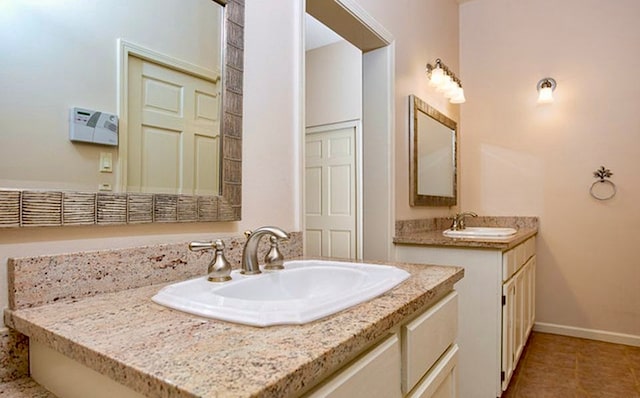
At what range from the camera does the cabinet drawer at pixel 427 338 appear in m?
0.87

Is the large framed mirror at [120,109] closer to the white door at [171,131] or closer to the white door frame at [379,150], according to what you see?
the white door at [171,131]

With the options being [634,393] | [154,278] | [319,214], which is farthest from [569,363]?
[154,278]

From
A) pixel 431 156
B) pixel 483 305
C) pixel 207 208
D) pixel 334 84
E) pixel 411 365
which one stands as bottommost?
pixel 483 305

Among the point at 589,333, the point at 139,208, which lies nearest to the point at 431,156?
the point at 589,333

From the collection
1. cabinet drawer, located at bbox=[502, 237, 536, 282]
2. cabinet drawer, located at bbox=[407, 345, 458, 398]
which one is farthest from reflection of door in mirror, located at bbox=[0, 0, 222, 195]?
cabinet drawer, located at bbox=[502, 237, 536, 282]

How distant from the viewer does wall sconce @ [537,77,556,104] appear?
3.00 m

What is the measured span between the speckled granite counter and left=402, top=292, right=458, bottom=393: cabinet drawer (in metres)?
0.84

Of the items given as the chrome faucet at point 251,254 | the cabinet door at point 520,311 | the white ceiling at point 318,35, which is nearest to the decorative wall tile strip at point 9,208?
the chrome faucet at point 251,254

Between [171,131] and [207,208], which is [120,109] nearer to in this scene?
[171,131]

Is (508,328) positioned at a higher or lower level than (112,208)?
lower

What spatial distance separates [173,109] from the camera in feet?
3.43

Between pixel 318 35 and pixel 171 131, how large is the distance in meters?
2.83

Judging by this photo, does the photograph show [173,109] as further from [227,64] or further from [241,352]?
[241,352]

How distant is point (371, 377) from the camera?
711 mm
